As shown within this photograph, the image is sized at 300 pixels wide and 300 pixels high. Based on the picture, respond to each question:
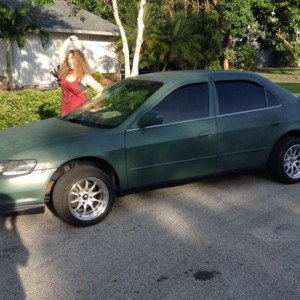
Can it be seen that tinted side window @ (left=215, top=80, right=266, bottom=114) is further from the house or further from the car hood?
the house

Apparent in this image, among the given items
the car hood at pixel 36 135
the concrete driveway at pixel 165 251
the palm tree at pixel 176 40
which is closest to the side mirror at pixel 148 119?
the car hood at pixel 36 135

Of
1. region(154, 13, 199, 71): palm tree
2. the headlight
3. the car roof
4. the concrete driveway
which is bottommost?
the concrete driveway

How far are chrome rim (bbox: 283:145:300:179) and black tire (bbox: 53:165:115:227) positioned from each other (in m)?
2.50

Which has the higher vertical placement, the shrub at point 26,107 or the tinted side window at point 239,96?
the tinted side window at point 239,96

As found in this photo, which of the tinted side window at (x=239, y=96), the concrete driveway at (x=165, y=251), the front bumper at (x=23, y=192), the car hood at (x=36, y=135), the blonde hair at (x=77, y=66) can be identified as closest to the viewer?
the concrete driveway at (x=165, y=251)

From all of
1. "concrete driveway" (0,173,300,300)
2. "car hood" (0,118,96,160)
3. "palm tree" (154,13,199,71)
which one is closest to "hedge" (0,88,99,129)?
"car hood" (0,118,96,160)

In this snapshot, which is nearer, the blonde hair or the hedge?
the blonde hair

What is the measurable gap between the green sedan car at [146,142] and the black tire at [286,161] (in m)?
0.01

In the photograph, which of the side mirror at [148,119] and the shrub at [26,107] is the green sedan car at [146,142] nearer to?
the side mirror at [148,119]

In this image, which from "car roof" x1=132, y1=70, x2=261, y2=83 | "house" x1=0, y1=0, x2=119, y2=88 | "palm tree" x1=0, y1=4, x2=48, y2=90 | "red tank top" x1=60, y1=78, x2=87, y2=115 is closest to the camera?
"car roof" x1=132, y1=70, x2=261, y2=83

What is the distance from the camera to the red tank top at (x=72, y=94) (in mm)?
6828

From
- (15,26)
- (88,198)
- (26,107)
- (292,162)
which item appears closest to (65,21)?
(15,26)

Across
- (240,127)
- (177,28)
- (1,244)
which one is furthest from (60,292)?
(177,28)

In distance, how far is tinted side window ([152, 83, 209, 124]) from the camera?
5520 mm
